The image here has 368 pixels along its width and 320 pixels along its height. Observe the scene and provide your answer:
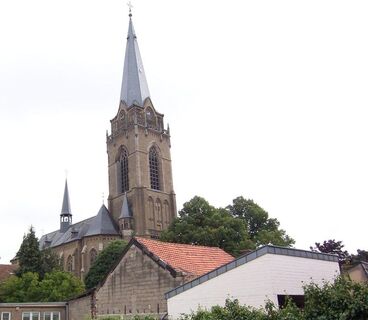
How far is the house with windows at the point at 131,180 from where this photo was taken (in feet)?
222

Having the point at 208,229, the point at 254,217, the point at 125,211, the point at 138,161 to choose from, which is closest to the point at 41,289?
the point at 208,229

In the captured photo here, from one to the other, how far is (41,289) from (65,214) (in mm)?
51490

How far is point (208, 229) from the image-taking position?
4591 centimetres

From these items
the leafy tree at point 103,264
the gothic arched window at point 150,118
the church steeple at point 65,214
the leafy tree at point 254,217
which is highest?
the gothic arched window at point 150,118

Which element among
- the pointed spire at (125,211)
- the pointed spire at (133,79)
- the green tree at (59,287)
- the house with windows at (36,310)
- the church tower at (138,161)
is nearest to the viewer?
the house with windows at (36,310)

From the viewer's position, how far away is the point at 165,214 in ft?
233

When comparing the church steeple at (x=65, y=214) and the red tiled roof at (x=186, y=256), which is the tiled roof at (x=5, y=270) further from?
the red tiled roof at (x=186, y=256)

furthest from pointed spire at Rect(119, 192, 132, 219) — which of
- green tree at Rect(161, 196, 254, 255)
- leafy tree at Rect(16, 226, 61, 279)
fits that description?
leafy tree at Rect(16, 226, 61, 279)

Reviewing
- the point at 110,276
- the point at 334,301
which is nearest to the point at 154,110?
the point at 110,276

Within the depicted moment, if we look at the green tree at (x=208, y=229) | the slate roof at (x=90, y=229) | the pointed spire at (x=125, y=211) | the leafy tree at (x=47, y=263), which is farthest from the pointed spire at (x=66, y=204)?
the green tree at (x=208, y=229)

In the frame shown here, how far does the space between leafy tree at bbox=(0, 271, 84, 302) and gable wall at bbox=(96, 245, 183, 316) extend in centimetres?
1396

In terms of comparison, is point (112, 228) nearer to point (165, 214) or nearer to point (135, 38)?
point (165, 214)

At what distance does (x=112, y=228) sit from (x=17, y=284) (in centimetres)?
2941

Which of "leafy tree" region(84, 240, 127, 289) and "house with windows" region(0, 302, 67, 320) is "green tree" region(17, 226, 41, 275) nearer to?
"leafy tree" region(84, 240, 127, 289)
